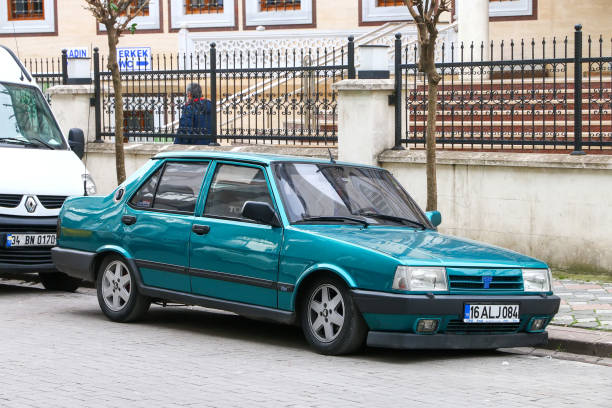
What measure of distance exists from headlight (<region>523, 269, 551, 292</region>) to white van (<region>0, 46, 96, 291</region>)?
223 inches

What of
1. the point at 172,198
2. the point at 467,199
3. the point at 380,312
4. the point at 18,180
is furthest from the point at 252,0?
the point at 380,312

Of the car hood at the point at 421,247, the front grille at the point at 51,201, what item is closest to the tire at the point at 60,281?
the front grille at the point at 51,201

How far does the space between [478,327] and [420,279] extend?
2.14 feet

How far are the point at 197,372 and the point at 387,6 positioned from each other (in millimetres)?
22166

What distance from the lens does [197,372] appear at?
26.6 ft

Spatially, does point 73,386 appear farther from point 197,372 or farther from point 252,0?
point 252,0

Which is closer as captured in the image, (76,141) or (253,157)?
(253,157)

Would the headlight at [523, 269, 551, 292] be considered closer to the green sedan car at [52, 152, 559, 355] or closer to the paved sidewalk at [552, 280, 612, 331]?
the green sedan car at [52, 152, 559, 355]

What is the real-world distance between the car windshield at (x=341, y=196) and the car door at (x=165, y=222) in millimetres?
925

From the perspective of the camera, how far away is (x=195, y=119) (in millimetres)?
18594

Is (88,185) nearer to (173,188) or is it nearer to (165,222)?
(173,188)

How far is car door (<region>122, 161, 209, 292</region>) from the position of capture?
9781 mm

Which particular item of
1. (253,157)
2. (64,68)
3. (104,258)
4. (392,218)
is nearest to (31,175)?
(104,258)

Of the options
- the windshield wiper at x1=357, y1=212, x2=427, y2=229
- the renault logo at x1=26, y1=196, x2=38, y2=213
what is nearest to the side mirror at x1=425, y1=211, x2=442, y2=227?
the windshield wiper at x1=357, y1=212, x2=427, y2=229
